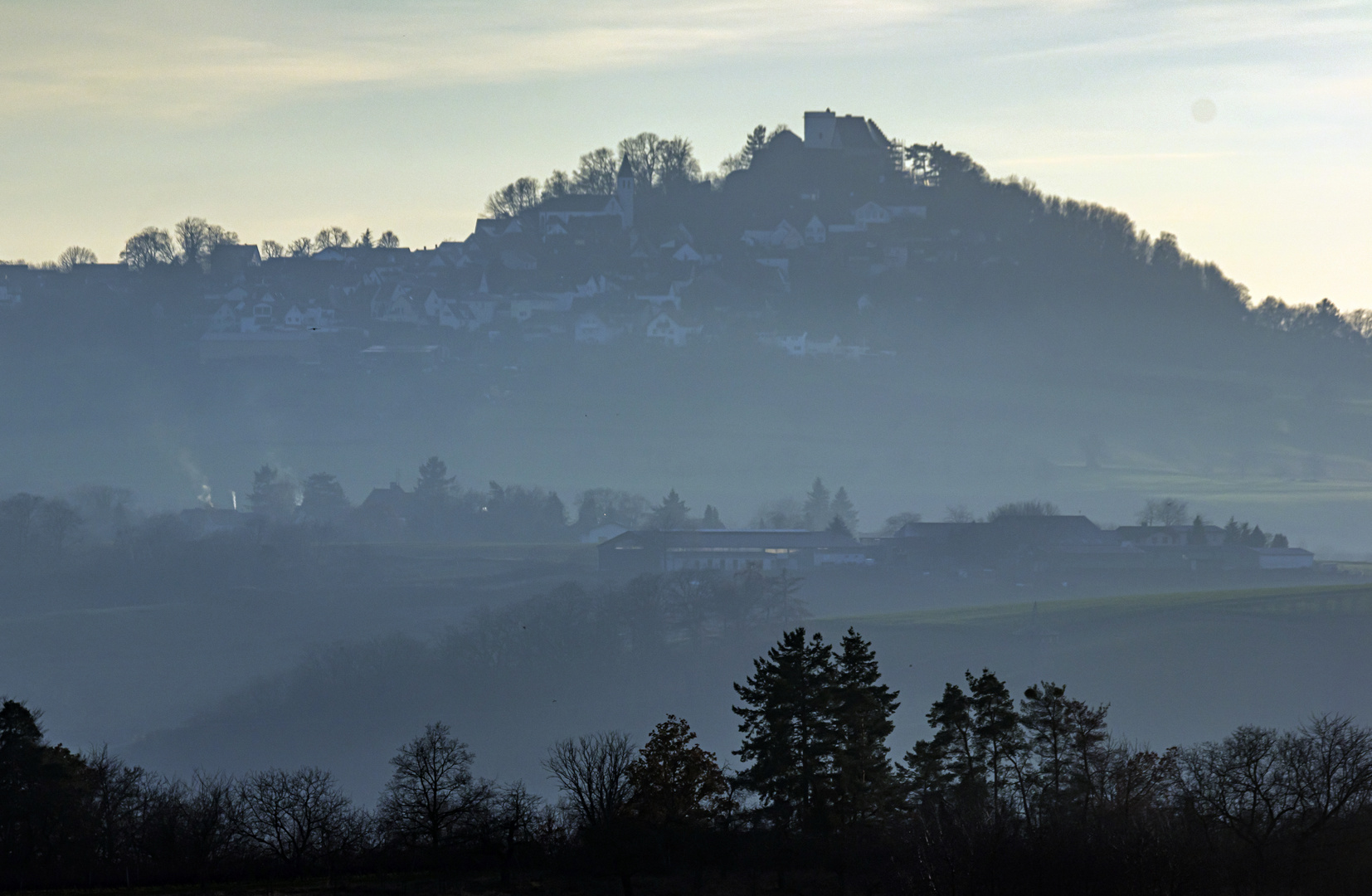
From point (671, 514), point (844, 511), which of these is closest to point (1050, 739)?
point (671, 514)

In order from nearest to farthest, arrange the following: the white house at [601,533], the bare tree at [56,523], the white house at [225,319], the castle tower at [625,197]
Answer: the bare tree at [56,523] → the white house at [601,533] → the castle tower at [625,197] → the white house at [225,319]

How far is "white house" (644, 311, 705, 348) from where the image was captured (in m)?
143

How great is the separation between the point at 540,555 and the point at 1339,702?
47.7 m

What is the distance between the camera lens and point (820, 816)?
76.2 ft

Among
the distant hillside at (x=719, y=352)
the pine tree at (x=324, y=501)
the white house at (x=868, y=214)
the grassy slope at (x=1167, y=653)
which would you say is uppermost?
the white house at (x=868, y=214)

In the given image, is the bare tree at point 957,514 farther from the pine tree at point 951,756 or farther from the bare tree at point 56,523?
the pine tree at point 951,756

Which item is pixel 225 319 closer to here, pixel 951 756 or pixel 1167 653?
pixel 1167 653

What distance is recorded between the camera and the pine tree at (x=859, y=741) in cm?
2348

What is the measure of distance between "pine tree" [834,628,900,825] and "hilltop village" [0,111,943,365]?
386ft

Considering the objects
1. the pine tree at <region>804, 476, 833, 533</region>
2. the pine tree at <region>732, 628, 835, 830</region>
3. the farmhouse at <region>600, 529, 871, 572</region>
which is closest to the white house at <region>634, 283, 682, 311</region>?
the pine tree at <region>804, 476, 833, 533</region>

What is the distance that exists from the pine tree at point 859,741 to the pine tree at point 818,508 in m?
72.3

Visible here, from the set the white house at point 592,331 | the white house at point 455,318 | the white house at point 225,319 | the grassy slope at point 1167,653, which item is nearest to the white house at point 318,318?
the white house at point 225,319

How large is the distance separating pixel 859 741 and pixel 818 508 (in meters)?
76.7

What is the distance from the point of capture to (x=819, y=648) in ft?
79.8
